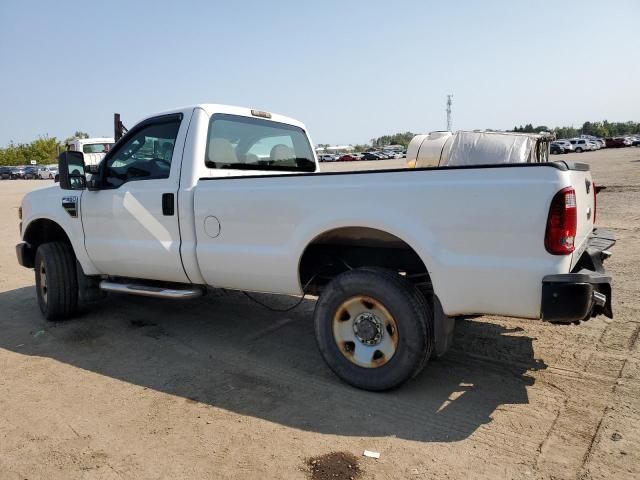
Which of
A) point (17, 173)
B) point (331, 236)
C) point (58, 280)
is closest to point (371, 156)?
point (17, 173)

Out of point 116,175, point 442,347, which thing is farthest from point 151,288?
point 442,347

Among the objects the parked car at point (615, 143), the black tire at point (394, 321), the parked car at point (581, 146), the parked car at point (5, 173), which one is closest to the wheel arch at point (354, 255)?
the black tire at point (394, 321)

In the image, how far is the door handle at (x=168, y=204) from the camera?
4.21 m

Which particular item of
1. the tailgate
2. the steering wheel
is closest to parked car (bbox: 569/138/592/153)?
the tailgate

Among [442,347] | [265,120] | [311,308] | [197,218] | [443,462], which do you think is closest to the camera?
[443,462]

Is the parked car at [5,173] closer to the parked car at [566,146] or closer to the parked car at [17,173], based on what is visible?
the parked car at [17,173]

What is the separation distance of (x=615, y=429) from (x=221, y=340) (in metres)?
3.18

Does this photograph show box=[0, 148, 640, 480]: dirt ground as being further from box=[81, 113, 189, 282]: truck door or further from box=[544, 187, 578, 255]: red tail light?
box=[544, 187, 578, 255]: red tail light

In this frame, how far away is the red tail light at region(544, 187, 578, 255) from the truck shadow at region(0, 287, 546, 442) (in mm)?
1162

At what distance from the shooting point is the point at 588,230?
370 centimetres

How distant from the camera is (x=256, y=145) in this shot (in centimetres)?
496

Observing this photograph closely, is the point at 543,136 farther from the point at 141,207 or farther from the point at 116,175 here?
the point at 116,175

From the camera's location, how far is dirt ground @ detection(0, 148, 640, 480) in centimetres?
275

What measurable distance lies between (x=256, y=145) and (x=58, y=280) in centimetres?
248
